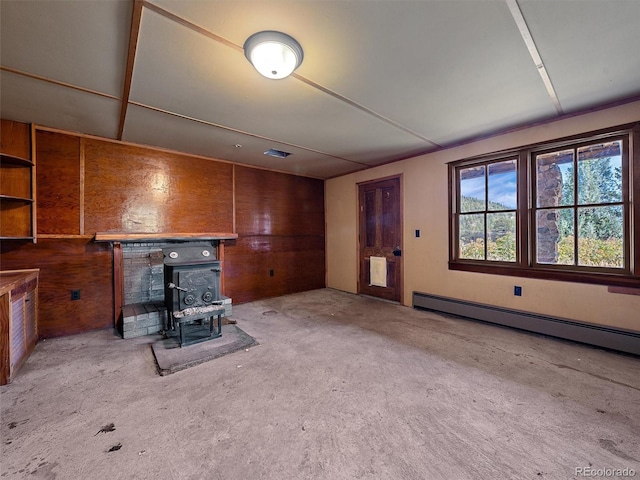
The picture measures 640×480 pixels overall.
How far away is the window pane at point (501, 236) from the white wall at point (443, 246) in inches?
10.9

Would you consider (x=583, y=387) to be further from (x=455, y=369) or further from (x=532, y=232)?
(x=532, y=232)

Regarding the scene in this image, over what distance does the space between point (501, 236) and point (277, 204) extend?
355cm

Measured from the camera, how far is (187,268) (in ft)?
9.34

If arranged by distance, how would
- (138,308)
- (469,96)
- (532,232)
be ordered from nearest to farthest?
(469,96), (532,232), (138,308)

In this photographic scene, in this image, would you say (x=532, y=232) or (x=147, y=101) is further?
(x=532, y=232)

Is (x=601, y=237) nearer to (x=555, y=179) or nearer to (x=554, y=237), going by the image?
(x=554, y=237)

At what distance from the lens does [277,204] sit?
493cm

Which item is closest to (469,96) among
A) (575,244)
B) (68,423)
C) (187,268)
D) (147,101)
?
(575,244)

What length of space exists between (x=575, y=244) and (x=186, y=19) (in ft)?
13.1

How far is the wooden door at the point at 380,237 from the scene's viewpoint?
14.4ft

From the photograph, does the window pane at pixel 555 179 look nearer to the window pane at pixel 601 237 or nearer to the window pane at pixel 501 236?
the window pane at pixel 601 237

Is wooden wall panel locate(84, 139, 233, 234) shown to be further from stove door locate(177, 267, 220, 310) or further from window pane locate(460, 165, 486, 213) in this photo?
window pane locate(460, 165, 486, 213)

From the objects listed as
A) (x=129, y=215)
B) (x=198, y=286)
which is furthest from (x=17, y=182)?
(x=198, y=286)

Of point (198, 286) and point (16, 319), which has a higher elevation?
point (198, 286)
